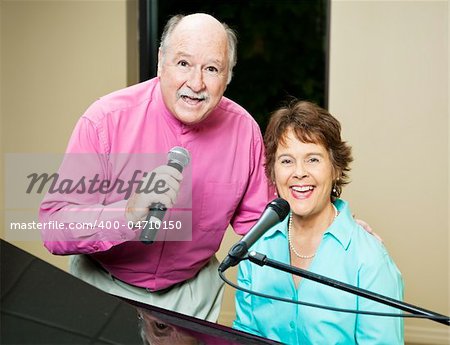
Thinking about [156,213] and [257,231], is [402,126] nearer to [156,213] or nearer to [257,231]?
[156,213]

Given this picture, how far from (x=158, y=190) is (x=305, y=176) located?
0.37 meters

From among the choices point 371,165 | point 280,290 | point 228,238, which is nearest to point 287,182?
point 280,290

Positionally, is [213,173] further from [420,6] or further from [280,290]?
[420,6]

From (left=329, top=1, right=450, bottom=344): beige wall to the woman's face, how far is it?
1322mm

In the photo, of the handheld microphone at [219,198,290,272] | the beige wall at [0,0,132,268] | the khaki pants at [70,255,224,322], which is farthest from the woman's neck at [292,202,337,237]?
the beige wall at [0,0,132,268]

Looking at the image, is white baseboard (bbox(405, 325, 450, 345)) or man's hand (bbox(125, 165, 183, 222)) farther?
white baseboard (bbox(405, 325, 450, 345))

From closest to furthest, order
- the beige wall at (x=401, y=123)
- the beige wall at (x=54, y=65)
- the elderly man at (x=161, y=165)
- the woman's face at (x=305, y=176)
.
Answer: the woman's face at (x=305, y=176), the elderly man at (x=161, y=165), the beige wall at (x=401, y=123), the beige wall at (x=54, y=65)

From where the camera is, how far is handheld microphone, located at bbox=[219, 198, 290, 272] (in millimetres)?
1258

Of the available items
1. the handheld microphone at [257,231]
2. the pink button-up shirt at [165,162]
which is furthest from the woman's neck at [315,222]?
the handheld microphone at [257,231]

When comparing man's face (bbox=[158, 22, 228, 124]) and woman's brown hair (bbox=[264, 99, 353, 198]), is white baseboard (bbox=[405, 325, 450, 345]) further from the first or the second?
man's face (bbox=[158, 22, 228, 124])

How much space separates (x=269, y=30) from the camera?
512cm

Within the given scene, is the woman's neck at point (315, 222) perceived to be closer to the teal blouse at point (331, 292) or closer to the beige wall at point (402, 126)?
the teal blouse at point (331, 292)

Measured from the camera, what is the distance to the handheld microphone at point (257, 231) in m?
1.26

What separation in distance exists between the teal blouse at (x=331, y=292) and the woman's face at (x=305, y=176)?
7 centimetres
